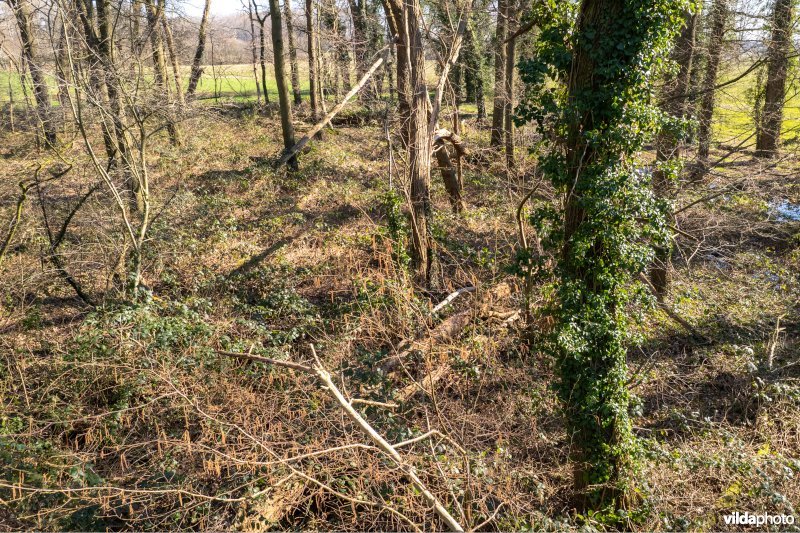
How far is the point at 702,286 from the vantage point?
11.9 meters

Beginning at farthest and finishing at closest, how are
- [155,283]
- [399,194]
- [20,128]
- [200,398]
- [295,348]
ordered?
[20,128] → [399,194] → [155,283] → [295,348] → [200,398]

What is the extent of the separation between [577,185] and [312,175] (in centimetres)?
1193

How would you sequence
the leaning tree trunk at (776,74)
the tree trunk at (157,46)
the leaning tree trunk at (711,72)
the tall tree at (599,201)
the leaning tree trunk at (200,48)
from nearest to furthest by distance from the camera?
the tall tree at (599,201) → the tree trunk at (157,46) → the leaning tree trunk at (776,74) → the leaning tree trunk at (711,72) → the leaning tree trunk at (200,48)

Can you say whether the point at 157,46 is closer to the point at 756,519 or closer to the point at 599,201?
the point at 599,201

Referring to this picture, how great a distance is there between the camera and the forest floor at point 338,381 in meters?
5.79

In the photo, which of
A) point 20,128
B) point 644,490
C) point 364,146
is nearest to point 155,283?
point 644,490

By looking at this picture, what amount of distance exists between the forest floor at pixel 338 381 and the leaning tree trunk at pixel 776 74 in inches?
80.3

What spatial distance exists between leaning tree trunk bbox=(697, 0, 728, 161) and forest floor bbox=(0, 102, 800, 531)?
167 centimetres

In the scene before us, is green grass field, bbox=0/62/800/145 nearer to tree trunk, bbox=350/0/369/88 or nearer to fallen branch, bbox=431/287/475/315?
tree trunk, bbox=350/0/369/88

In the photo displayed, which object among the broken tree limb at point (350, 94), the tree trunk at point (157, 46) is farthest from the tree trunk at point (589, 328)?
the tree trunk at point (157, 46)

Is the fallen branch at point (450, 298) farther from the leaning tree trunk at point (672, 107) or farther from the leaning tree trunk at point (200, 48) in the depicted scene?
the leaning tree trunk at point (200, 48)

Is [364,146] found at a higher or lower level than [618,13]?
lower

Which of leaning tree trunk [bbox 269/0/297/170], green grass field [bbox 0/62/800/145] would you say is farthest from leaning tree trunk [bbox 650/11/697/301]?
leaning tree trunk [bbox 269/0/297/170]

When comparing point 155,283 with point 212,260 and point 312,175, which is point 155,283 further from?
point 312,175
